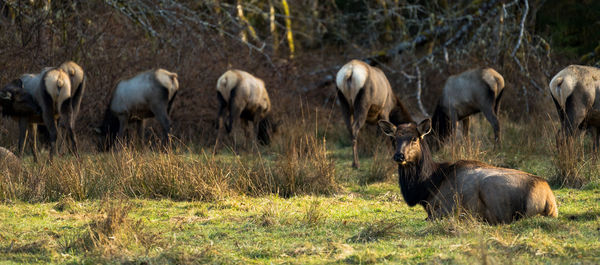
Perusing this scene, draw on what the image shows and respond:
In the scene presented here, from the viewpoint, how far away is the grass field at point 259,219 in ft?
16.6

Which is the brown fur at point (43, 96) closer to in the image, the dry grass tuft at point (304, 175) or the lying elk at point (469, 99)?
the dry grass tuft at point (304, 175)

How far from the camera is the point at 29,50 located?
12.9 meters

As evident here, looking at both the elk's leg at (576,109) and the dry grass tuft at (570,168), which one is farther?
the elk's leg at (576,109)

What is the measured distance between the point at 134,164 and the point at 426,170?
11.3 feet

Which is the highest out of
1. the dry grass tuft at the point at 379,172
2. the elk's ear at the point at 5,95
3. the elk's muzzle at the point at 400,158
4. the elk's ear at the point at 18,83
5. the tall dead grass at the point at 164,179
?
the elk's ear at the point at 18,83

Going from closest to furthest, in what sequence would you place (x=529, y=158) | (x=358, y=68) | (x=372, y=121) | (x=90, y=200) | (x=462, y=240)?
(x=462, y=240) < (x=90, y=200) < (x=529, y=158) < (x=358, y=68) < (x=372, y=121)

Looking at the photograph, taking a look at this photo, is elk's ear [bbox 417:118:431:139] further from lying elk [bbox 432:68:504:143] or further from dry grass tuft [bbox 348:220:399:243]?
lying elk [bbox 432:68:504:143]

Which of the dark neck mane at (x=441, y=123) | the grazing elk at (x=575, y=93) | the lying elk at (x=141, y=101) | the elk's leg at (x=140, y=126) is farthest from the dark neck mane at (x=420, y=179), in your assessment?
the elk's leg at (x=140, y=126)

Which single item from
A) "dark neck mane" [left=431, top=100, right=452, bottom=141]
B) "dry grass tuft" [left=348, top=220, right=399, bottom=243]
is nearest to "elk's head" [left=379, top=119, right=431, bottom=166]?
"dry grass tuft" [left=348, top=220, right=399, bottom=243]

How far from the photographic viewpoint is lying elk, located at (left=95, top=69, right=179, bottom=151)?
12.6 metres

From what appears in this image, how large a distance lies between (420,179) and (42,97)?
672cm

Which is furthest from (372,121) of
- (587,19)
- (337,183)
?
(587,19)

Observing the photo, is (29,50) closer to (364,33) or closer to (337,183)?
(337,183)

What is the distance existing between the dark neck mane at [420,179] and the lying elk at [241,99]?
6513mm
